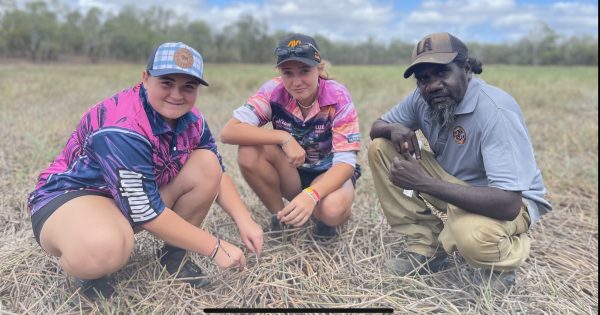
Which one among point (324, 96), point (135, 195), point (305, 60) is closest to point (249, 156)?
point (324, 96)

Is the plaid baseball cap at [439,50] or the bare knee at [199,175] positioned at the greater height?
the plaid baseball cap at [439,50]

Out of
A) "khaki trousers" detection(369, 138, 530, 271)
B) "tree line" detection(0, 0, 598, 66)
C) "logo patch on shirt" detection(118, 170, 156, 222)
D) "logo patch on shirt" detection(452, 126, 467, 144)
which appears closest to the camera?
"logo patch on shirt" detection(118, 170, 156, 222)

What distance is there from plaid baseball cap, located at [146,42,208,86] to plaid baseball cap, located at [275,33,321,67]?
0.48 metres

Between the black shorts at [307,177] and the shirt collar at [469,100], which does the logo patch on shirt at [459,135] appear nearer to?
the shirt collar at [469,100]

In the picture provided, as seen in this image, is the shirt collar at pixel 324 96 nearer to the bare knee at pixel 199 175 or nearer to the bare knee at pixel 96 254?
the bare knee at pixel 199 175

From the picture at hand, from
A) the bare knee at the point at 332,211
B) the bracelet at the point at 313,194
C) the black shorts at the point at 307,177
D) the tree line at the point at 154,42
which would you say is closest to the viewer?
the bracelet at the point at 313,194

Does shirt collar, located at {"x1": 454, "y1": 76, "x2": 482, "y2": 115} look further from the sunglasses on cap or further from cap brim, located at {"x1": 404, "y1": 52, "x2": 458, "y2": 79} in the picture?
the sunglasses on cap

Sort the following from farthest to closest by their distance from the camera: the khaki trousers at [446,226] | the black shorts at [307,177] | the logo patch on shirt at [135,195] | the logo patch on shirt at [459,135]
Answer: the black shorts at [307,177] → the logo patch on shirt at [459,135] → the khaki trousers at [446,226] → the logo patch on shirt at [135,195]

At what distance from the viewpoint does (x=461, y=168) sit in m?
2.02

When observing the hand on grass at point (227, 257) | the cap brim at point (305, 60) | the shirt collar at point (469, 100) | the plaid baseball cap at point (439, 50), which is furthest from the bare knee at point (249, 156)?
the shirt collar at point (469, 100)

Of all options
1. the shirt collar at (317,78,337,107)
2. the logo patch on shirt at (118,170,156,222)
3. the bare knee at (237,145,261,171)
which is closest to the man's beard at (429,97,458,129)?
the shirt collar at (317,78,337,107)

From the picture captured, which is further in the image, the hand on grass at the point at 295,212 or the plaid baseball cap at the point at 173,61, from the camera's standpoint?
the hand on grass at the point at 295,212

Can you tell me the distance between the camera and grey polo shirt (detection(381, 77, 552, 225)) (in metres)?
1.72

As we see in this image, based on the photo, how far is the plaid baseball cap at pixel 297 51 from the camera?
2.00 meters
